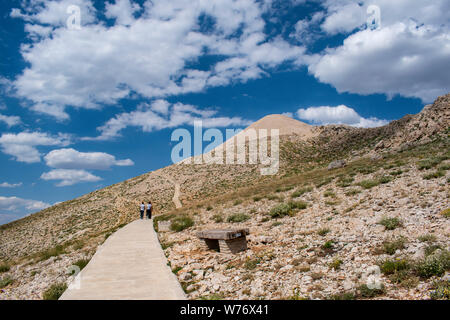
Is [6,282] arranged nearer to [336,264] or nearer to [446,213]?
[336,264]

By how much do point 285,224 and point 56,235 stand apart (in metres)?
34.2

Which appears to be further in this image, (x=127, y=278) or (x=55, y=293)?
(x=55, y=293)

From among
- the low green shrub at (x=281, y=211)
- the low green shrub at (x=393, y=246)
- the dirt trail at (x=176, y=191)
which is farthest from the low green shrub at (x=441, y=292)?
the dirt trail at (x=176, y=191)

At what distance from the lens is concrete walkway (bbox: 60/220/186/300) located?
262 inches

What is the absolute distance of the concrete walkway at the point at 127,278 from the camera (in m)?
6.66

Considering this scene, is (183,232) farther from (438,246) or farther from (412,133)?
(412,133)

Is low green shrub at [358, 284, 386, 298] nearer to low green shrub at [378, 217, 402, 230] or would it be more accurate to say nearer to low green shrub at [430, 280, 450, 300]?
low green shrub at [430, 280, 450, 300]

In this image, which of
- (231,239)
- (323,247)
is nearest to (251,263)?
(231,239)

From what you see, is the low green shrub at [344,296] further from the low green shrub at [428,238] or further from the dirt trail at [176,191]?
the dirt trail at [176,191]

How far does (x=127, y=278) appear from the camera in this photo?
8.01 m

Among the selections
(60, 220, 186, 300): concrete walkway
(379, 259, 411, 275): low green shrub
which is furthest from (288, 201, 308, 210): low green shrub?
(379, 259, 411, 275): low green shrub

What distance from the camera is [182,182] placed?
172 feet

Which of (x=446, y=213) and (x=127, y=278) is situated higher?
(x=446, y=213)
